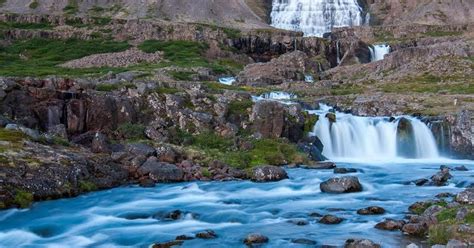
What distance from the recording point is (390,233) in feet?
77.0

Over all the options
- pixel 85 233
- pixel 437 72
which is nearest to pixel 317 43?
pixel 437 72

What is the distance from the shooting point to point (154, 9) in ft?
553

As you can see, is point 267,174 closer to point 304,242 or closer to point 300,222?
point 300,222

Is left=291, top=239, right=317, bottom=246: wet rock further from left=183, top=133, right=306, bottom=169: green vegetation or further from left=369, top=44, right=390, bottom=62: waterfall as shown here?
left=369, top=44, right=390, bottom=62: waterfall

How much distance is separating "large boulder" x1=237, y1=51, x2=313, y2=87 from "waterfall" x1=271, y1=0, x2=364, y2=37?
79463mm

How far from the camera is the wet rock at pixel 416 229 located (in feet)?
74.9

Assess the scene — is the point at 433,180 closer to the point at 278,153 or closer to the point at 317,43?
the point at 278,153

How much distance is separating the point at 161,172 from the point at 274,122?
547 inches

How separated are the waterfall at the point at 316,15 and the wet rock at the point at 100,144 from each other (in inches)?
5857

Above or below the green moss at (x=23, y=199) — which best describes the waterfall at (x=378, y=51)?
above

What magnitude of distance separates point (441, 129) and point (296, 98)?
75.3ft

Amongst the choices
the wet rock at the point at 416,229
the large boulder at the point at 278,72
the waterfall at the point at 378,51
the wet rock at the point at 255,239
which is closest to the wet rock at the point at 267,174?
the wet rock at the point at 255,239

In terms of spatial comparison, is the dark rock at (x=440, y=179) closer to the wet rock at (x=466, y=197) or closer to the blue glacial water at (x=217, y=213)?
the blue glacial water at (x=217, y=213)

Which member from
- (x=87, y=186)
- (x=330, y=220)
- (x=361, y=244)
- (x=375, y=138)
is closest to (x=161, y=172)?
(x=87, y=186)
